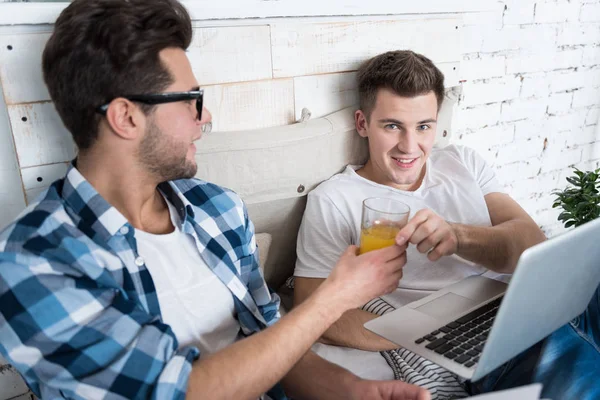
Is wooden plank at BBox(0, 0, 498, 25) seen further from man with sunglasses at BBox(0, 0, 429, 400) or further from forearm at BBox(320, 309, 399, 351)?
forearm at BBox(320, 309, 399, 351)

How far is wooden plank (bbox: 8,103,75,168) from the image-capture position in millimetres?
1175

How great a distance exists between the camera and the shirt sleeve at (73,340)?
2.63 feet

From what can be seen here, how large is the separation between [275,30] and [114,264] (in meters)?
0.90

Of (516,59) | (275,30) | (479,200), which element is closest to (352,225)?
(479,200)

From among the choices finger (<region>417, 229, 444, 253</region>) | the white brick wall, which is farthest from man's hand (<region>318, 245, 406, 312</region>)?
the white brick wall

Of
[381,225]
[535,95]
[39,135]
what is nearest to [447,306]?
[381,225]

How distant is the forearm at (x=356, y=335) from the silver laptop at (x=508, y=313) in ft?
0.68

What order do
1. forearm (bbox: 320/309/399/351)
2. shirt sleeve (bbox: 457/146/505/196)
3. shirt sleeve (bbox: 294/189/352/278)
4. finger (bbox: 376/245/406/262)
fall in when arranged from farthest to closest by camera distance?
shirt sleeve (bbox: 457/146/505/196) < shirt sleeve (bbox: 294/189/352/278) < forearm (bbox: 320/309/399/351) < finger (bbox: 376/245/406/262)

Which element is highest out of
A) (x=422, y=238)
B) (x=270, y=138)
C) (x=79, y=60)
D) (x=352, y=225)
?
(x=79, y=60)

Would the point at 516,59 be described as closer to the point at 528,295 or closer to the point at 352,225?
the point at 352,225

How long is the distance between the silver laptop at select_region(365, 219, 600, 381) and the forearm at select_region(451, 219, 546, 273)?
0.55ft

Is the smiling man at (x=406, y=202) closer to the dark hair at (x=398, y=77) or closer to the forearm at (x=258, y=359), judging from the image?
the dark hair at (x=398, y=77)

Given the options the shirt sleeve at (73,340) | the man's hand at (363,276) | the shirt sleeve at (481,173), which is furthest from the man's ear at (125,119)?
the shirt sleeve at (481,173)

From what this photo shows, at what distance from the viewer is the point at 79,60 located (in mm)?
938
